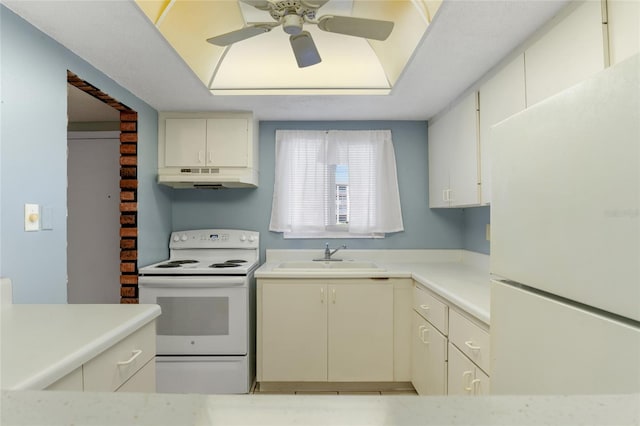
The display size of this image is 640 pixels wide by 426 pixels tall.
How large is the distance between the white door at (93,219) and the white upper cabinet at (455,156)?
2.87 m

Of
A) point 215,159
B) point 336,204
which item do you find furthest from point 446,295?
point 215,159

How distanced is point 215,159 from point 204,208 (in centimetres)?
57

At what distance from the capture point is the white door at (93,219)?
297 centimetres

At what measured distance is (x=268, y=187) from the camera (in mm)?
3043

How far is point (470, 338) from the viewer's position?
1.54m

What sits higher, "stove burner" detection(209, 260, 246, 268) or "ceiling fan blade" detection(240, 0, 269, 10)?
"ceiling fan blade" detection(240, 0, 269, 10)

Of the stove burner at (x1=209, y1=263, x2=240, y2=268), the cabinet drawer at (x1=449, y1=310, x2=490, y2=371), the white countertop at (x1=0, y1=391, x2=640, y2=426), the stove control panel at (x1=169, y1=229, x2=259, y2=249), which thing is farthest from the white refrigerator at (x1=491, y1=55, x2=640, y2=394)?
the stove control panel at (x1=169, y1=229, x2=259, y2=249)

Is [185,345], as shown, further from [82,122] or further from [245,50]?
[82,122]

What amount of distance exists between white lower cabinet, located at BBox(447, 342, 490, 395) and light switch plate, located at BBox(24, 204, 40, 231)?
2079 millimetres

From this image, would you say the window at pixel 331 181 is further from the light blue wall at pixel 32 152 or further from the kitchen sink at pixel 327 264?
the light blue wall at pixel 32 152

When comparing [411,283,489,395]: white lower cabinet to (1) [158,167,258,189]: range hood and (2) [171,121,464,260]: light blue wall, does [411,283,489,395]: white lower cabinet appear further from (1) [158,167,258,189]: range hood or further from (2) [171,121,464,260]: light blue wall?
(1) [158,167,258,189]: range hood

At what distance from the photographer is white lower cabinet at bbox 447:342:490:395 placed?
4.68 ft

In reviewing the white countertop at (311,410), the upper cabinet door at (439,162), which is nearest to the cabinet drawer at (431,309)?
the upper cabinet door at (439,162)

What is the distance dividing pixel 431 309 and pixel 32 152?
88.2 inches
